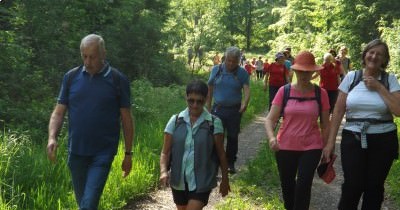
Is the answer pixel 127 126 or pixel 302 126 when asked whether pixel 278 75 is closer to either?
pixel 302 126

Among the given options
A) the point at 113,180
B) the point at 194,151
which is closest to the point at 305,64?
the point at 194,151

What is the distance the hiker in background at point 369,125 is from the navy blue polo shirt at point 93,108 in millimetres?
2052

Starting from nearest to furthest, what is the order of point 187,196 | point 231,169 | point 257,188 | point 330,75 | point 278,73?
point 187,196
point 257,188
point 231,169
point 330,75
point 278,73

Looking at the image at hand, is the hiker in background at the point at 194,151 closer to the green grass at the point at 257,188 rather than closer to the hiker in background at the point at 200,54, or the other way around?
the green grass at the point at 257,188

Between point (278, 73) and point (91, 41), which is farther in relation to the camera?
point (278, 73)

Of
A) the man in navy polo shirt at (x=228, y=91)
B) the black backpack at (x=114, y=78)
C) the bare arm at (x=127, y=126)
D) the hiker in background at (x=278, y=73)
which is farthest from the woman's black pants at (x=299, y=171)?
the hiker in background at (x=278, y=73)

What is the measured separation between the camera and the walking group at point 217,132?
3.71m

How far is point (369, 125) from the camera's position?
4188 millimetres

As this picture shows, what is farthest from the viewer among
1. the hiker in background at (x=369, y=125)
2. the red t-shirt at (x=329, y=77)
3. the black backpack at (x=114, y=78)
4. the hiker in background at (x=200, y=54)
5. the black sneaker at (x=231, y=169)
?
the hiker in background at (x=200, y=54)

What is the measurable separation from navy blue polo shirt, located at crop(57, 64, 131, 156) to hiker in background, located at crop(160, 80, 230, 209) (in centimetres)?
59

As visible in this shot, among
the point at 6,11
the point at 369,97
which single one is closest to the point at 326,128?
the point at 369,97

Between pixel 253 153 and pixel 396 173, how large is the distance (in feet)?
9.13

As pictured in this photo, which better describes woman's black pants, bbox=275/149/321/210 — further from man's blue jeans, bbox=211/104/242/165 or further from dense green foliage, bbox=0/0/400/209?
man's blue jeans, bbox=211/104/242/165

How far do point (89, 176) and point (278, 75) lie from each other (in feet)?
21.7
